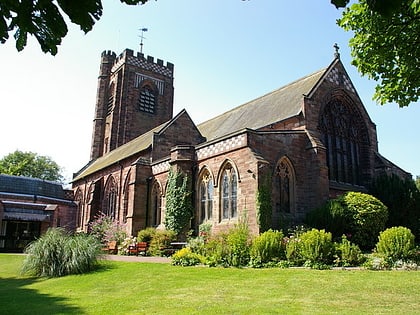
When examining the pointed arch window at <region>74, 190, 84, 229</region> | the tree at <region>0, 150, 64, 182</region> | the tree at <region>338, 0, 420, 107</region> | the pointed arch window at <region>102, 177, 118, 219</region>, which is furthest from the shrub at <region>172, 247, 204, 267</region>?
the tree at <region>0, 150, 64, 182</region>

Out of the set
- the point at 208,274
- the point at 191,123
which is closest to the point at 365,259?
the point at 208,274

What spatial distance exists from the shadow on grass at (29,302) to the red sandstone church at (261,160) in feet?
31.8

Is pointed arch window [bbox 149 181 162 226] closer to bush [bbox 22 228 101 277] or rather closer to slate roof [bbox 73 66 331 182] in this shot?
slate roof [bbox 73 66 331 182]

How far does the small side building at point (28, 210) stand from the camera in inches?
1188

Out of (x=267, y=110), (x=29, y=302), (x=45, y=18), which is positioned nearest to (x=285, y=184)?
(x=267, y=110)

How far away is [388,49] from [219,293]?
672 cm

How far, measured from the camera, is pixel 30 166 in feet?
207

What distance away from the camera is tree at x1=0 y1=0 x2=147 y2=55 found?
2.40 meters

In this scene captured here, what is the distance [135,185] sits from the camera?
2591cm

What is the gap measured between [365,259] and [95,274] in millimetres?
9163

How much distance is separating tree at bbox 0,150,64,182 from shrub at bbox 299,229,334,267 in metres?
56.6

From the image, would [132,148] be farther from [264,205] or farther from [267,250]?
[267,250]

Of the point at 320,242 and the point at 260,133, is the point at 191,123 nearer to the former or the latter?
the point at 260,133

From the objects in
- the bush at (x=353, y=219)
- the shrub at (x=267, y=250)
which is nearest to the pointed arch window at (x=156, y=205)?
the bush at (x=353, y=219)
